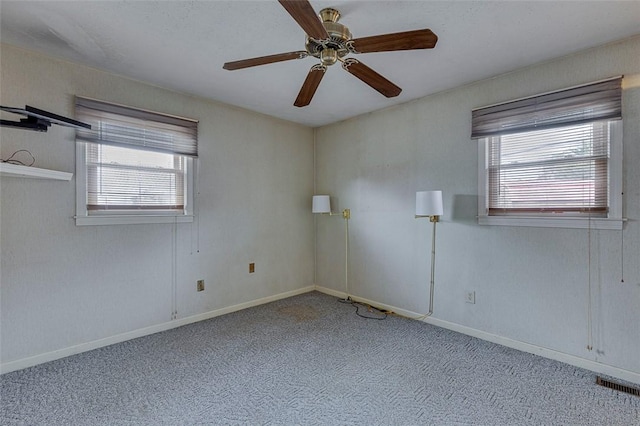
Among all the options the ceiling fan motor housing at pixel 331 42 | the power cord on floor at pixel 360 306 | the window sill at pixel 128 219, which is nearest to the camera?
the ceiling fan motor housing at pixel 331 42

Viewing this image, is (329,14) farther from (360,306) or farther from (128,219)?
(360,306)

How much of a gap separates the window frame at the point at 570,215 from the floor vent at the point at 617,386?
1.09 meters

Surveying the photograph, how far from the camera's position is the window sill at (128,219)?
2534mm

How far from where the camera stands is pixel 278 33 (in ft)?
6.70

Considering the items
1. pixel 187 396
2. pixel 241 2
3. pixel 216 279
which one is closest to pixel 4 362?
pixel 187 396

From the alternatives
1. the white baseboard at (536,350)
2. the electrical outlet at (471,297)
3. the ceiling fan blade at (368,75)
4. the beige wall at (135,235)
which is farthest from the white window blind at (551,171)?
the beige wall at (135,235)

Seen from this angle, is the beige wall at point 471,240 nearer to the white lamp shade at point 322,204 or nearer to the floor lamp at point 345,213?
the floor lamp at point 345,213

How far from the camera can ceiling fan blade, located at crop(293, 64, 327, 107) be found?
190 cm

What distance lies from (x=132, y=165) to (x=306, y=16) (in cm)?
231

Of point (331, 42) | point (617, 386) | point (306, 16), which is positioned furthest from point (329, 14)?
point (617, 386)

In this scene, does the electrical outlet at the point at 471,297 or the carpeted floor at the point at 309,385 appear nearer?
the carpeted floor at the point at 309,385

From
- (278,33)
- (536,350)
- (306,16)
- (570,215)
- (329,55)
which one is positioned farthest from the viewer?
(536,350)

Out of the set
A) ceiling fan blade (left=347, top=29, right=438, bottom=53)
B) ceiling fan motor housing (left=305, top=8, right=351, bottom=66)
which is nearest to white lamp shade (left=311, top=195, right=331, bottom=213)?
ceiling fan motor housing (left=305, top=8, right=351, bottom=66)

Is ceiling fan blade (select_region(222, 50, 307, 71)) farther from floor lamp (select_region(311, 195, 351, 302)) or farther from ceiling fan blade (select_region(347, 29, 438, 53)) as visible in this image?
floor lamp (select_region(311, 195, 351, 302))
